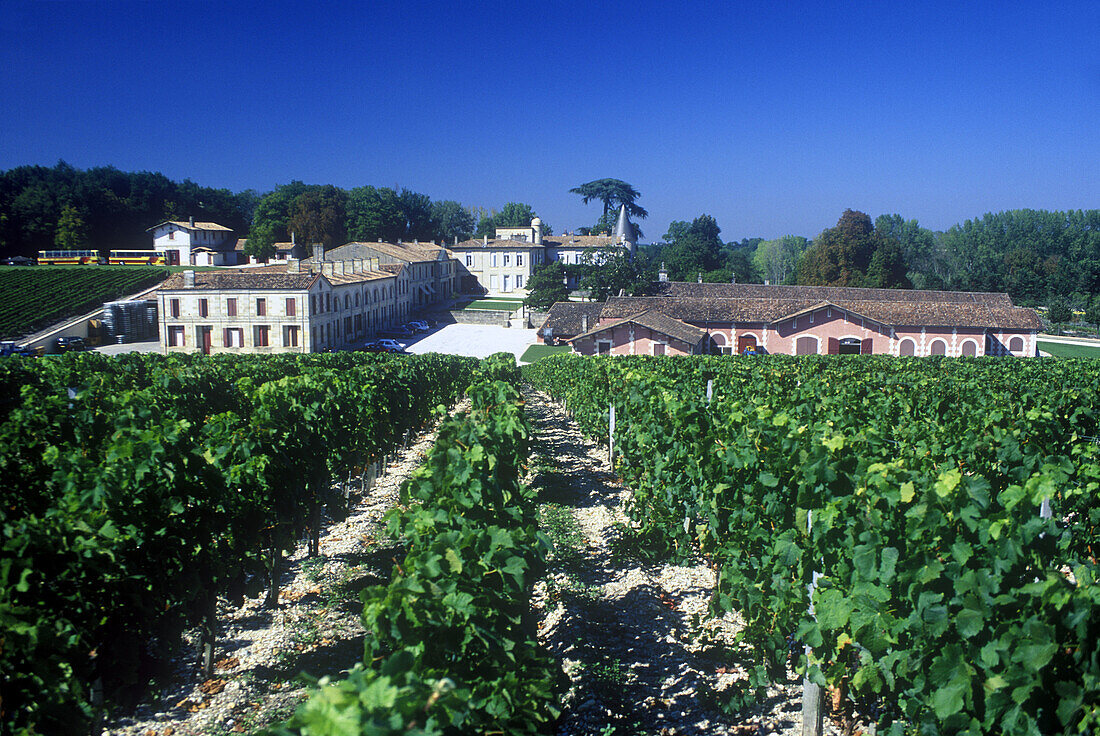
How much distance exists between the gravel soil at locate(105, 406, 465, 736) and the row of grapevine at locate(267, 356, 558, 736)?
5.86 feet

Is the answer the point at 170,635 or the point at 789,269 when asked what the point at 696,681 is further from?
the point at 789,269

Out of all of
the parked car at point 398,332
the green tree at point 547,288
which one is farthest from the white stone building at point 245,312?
the green tree at point 547,288

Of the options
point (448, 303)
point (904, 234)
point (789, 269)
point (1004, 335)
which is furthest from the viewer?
point (789, 269)

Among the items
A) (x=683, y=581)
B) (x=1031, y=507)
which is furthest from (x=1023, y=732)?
(x=683, y=581)

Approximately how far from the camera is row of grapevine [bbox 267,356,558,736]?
2582mm

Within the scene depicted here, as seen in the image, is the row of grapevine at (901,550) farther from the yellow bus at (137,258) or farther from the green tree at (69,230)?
the green tree at (69,230)

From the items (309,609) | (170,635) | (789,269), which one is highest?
(789,269)

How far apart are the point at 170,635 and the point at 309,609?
1.87 metres

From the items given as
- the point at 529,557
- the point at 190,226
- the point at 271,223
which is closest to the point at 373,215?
the point at 271,223

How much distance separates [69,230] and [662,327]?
72600mm

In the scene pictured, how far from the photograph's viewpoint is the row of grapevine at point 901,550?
11.7 ft

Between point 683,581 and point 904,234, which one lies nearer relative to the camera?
point 683,581

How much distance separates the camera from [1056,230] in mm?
98875

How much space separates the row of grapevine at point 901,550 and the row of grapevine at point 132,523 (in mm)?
4719
